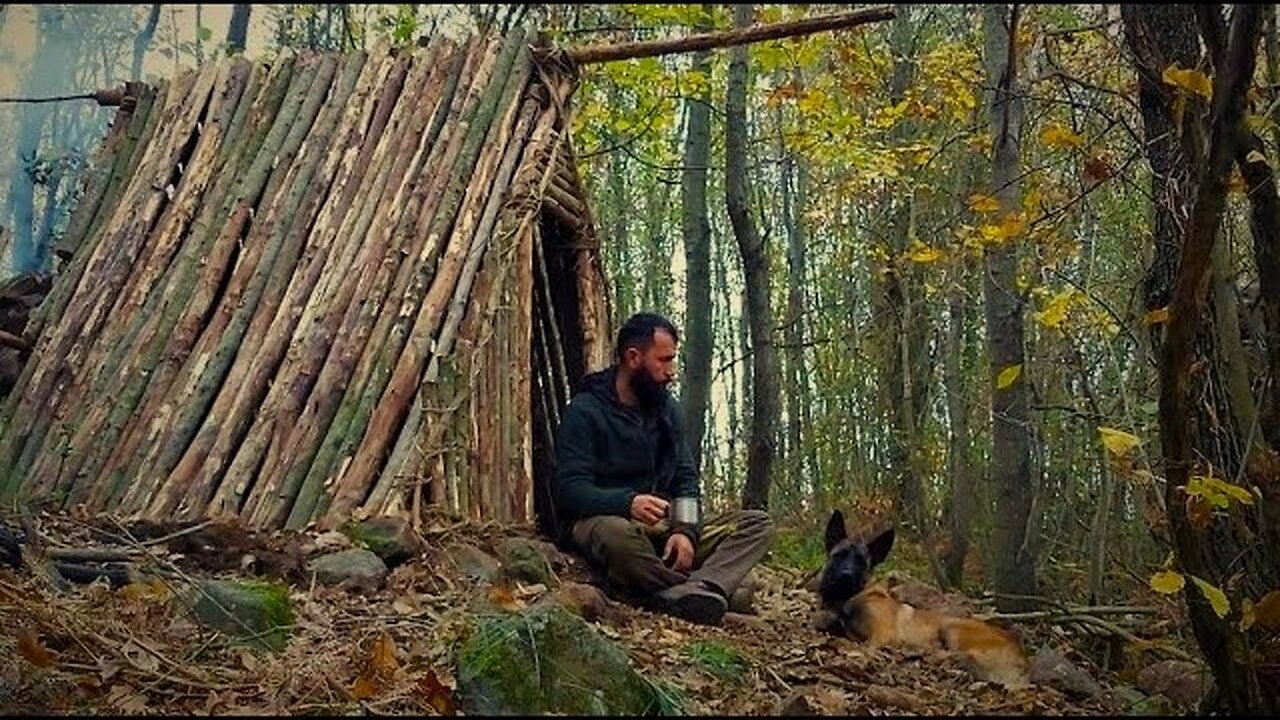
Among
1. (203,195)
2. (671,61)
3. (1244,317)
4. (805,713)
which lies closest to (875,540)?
(1244,317)

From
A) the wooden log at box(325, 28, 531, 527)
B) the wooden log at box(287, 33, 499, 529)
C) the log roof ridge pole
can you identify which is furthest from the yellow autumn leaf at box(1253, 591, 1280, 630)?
the log roof ridge pole

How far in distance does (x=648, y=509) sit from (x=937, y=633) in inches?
52.5

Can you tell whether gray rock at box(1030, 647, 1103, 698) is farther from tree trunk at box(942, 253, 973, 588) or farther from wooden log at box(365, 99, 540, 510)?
tree trunk at box(942, 253, 973, 588)

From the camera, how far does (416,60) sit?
6.96m

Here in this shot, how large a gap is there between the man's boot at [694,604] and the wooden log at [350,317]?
1713 mm

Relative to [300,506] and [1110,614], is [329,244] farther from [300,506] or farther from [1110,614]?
[1110,614]

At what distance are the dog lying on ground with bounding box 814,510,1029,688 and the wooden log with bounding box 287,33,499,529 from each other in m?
2.22

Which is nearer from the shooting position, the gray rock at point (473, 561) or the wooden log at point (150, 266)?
the gray rock at point (473, 561)

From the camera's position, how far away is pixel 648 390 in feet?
19.1

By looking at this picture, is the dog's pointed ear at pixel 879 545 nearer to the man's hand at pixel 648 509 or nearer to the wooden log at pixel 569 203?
the man's hand at pixel 648 509

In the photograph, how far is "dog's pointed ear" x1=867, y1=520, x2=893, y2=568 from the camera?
223 inches

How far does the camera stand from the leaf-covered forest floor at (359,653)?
3119 millimetres

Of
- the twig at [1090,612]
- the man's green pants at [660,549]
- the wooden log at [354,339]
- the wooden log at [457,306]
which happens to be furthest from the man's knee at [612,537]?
the twig at [1090,612]

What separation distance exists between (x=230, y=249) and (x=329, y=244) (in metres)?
0.61
